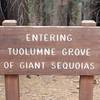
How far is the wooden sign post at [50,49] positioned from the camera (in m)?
3.02

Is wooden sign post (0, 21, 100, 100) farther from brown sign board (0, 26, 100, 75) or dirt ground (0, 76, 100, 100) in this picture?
dirt ground (0, 76, 100, 100)

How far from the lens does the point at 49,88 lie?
16.3 ft

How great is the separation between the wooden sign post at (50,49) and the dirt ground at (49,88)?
162cm

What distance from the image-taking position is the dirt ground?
4.68 metres

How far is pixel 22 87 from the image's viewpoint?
5000mm

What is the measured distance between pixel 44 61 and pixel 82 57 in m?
0.34

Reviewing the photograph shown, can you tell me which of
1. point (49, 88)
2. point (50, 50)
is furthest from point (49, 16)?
point (50, 50)

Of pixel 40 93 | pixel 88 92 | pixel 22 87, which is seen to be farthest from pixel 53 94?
pixel 88 92

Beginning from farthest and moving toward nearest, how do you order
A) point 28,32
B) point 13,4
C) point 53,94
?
point 13,4 < point 53,94 < point 28,32

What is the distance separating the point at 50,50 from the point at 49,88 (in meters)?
2.00

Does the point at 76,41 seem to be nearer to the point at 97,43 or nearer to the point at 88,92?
the point at 97,43

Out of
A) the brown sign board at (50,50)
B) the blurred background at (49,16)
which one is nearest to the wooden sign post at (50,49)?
the brown sign board at (50,50)

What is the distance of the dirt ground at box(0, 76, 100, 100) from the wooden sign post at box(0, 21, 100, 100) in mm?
1619

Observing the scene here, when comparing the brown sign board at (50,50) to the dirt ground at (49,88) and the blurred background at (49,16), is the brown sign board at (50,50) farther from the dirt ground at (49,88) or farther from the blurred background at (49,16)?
the blurred background at (49,16)
